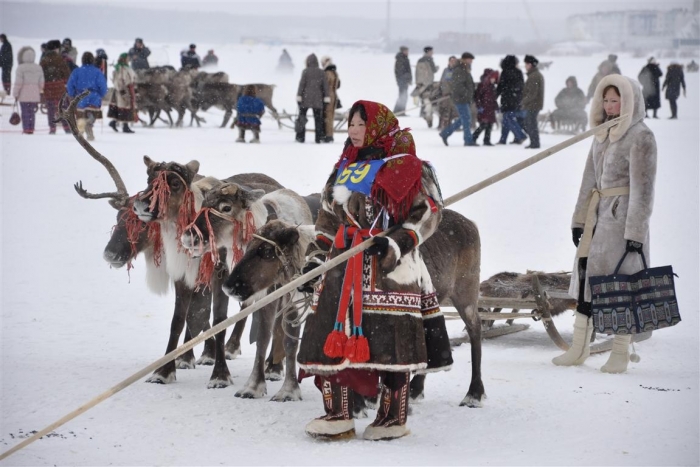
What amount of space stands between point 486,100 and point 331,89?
2.68 m

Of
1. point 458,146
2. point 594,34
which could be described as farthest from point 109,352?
point 594,34

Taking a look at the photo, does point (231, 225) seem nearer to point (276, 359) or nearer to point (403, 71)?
point (276, 359)

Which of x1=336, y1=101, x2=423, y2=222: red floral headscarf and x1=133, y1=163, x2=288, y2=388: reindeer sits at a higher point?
x1=336, y1=101, x2=423, y2=222: red floral headscarf

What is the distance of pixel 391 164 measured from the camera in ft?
13.4

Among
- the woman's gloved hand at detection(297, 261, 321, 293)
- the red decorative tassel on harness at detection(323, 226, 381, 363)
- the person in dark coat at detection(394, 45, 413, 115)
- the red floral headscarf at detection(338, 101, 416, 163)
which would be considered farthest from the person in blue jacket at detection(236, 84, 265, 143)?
the red decorative tassel on harness at detection(323, 226, 381, 363)

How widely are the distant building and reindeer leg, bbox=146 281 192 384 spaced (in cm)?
3812

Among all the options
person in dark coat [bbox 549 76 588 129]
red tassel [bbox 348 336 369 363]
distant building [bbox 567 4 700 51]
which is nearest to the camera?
red tassel [bbox 348 336 369 363]

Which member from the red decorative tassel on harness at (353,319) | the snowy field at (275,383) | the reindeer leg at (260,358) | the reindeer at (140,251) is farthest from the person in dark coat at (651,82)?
the red decorative tassel on harness at (353,319)

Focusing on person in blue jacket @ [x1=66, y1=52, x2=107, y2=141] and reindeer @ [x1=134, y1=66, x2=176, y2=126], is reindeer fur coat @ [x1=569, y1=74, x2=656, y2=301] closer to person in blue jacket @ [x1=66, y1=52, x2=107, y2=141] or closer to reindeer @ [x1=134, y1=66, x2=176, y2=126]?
person in blue jacket @ [x1=66, y1=52, x2=107, y2=141]

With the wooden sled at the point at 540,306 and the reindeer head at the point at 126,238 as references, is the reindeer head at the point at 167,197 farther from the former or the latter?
the wooden sled at the point at 540,306

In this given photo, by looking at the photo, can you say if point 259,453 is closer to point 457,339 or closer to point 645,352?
point 457,339

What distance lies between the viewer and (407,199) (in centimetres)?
411

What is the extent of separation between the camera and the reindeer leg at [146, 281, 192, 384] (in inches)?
205

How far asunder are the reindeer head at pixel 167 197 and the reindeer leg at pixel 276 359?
851mm
